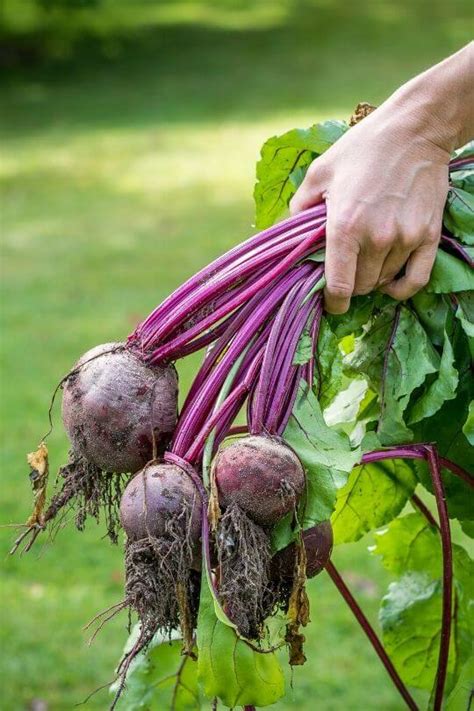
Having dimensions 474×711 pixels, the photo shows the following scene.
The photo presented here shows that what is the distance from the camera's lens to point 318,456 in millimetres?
1711

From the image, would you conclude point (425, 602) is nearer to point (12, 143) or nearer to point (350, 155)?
point (350, 155)

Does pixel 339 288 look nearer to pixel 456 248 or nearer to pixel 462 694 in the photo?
pixel 456 248

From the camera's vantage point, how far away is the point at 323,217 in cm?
190

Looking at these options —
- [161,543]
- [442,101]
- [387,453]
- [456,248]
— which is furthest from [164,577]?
[442,101]

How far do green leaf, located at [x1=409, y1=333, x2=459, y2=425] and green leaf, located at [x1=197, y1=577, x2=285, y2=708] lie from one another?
489mm

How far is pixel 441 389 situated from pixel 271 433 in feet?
1.11

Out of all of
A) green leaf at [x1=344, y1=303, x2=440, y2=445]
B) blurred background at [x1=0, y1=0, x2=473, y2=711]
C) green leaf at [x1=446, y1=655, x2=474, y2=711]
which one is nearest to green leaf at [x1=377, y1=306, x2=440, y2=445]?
green leaf at [x1=344, y1=303, x2=440, y2=445]

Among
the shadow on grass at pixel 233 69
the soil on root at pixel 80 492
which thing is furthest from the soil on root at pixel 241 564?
the shadow on grass at pixel 233 69

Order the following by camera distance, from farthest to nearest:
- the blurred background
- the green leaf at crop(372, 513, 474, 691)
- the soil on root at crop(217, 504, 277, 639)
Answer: the blurred background < the green leaf at crop(372, 513, 474, 691) < the soil on root at crop(217, 504, 277, 639)

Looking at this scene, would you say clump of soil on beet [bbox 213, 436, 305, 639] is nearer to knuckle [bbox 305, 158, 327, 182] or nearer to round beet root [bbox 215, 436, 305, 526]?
round beet root [bbox 215, 436, 305, 526]

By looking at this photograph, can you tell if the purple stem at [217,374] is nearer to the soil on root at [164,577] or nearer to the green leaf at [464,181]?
the soil on root at [164,577]

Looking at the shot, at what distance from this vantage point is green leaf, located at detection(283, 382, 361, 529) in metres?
1.70

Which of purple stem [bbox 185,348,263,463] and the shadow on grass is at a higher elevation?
purple stem [bbox 185,348,263,463]

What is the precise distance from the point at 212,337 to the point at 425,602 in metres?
0.92
